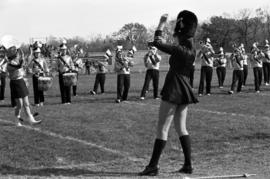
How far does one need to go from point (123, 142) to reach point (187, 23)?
3.37 meters

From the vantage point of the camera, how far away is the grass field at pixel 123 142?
23.5 ft

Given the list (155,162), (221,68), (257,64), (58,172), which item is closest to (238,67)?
(257,64)

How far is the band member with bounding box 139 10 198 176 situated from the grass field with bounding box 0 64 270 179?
0.36 meters

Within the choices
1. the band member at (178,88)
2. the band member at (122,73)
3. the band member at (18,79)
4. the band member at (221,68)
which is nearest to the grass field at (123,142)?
the band member at (178,88)

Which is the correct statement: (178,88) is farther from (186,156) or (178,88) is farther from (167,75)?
(186,156)

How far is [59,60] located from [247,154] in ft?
31.5

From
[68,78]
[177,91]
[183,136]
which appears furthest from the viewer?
[68,78]

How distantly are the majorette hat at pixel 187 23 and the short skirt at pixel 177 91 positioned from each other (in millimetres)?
590

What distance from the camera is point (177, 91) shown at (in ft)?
21.6

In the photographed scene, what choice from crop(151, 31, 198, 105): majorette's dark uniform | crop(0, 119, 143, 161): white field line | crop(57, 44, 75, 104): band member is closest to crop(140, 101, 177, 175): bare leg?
crop(151, 31, 198, 105): majorette's dark uniform

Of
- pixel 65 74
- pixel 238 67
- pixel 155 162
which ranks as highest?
pixel 238 67

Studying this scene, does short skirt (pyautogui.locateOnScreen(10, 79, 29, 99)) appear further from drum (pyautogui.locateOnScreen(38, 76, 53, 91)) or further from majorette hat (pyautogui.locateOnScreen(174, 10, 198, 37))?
majorette hat (pyautogui.locateOnScreen(174, 10, 198, 37))

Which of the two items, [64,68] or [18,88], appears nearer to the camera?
[18,88]

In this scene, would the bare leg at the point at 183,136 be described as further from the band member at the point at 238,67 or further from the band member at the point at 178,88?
the band member at the point at 238,67
